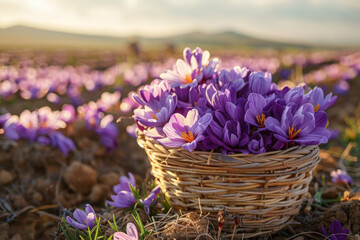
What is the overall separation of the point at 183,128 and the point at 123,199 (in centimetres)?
51

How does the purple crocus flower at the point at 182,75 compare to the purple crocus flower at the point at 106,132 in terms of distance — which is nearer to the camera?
the purple crocus flower at the point at 182,75

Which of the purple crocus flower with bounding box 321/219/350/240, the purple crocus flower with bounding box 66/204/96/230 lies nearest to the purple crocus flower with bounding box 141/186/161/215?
the purple crocus flower with bounding box 66/204/96/230

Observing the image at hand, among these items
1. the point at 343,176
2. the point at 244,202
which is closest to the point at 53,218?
the point at 244,202

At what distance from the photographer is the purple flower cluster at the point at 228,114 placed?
4.28 ft

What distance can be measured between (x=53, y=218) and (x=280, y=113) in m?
1.40

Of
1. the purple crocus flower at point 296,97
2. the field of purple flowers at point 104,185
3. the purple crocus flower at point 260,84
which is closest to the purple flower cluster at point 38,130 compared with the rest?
the field of purple flowers at point 104,185

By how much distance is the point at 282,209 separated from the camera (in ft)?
4.85

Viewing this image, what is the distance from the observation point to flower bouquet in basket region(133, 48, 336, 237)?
4.26 ft

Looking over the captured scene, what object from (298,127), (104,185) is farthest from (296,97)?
(104,185)

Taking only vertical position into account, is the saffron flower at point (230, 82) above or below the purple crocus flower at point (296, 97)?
above

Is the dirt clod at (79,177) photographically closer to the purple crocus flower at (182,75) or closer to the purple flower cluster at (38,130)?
the purple flower cluster at (38,130)

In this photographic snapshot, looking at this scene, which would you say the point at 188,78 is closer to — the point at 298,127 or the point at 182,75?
the point at 182,75

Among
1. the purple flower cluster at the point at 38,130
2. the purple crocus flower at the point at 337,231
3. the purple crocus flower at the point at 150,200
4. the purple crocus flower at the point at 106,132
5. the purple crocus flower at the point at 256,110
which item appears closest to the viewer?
the purple crocus flower at the point at 256,110

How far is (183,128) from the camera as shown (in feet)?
4.34
